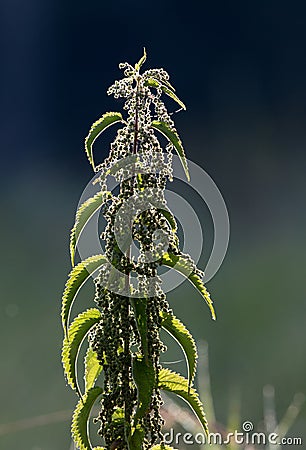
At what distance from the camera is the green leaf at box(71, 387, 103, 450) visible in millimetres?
985

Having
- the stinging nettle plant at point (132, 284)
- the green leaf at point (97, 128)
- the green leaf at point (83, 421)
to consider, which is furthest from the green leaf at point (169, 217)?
the green leaf at point (83, 421)

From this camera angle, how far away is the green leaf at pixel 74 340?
0.98 m

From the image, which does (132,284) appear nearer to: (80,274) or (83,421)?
(80,274)

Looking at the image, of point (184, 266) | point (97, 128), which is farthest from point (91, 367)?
point (97, 128)

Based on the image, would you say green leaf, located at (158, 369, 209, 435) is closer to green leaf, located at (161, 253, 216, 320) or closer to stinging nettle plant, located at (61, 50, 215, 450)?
stinging nettle plant, located at (61, 50, 215, 450)

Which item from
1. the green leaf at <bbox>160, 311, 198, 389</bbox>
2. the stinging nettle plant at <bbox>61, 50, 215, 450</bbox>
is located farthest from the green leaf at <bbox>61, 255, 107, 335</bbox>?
the green leaf at <bbox>160, 311, 198, 389</bbox>

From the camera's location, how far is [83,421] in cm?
99

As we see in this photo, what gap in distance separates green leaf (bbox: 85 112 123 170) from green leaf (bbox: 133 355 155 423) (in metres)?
0.27

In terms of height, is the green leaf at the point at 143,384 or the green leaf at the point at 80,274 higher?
the green leaf at the point at 80,274

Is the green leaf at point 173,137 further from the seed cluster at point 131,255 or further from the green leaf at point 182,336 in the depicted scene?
the green leaf at point 182,336

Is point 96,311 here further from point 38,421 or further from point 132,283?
point 38,421

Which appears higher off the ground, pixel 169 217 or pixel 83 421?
pixel 169 217

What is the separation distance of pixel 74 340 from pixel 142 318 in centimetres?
11

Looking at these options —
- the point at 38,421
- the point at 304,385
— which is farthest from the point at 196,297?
the point at 38,421
